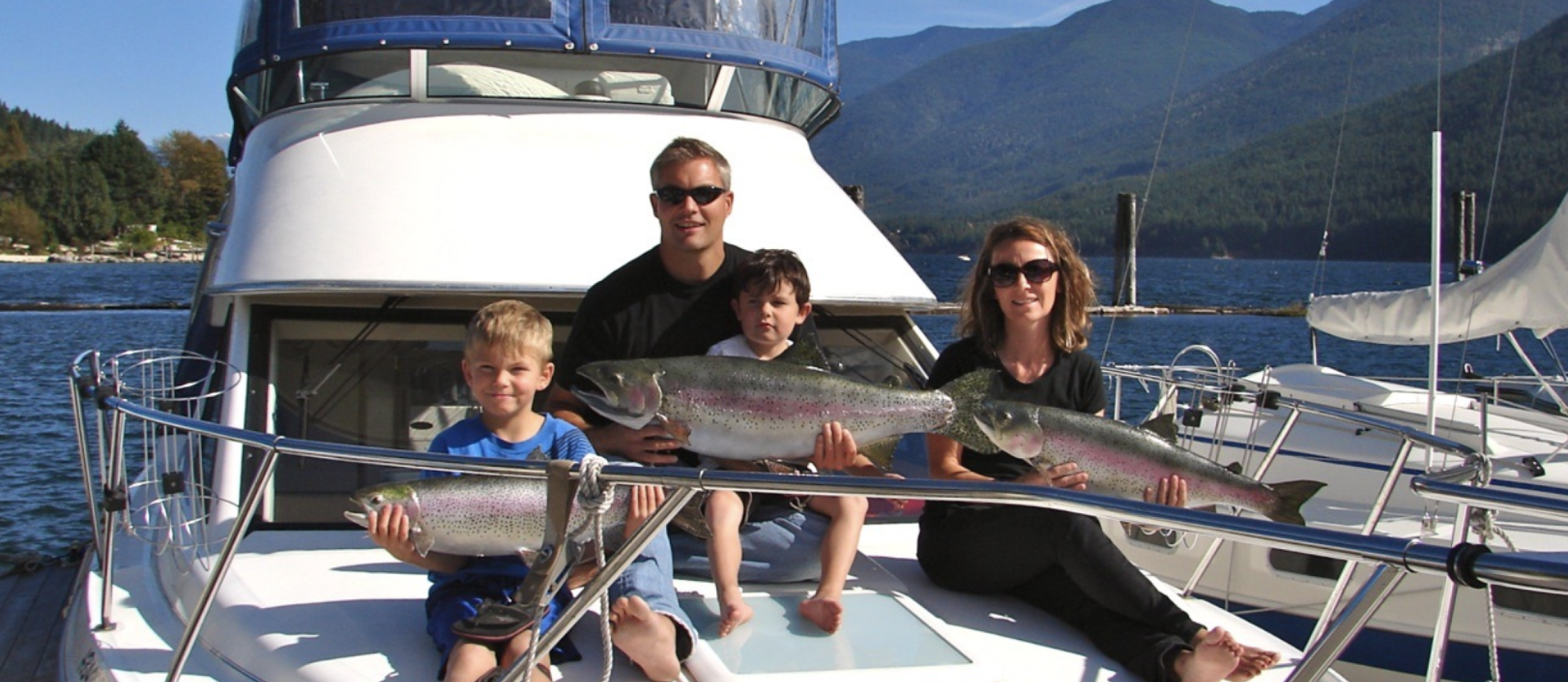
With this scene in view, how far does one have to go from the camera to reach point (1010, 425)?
10.1ft

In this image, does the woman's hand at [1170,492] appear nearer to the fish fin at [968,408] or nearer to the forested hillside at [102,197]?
the fish fin at [968,408]

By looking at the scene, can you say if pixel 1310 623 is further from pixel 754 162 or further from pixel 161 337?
pixel 161 337

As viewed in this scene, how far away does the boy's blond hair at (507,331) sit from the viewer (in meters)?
3.09

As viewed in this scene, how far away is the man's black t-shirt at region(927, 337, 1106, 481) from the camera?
12.1ft

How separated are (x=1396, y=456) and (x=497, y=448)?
167 inches

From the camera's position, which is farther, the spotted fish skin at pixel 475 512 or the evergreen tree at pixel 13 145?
the evergreen tree at pixel 13 145

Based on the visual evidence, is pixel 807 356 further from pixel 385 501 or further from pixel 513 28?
pixel 513 28

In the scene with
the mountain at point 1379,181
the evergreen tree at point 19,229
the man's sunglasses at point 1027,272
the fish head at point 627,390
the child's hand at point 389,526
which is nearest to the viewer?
the child's hand at point 389,526

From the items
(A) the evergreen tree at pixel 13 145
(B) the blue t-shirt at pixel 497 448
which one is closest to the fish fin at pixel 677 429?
(B) the blue t-shirt at pixel 497 448

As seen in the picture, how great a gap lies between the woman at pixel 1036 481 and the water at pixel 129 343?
0.52 m

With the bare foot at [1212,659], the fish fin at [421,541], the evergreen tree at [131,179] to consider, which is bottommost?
the bare foot at [1212,659]

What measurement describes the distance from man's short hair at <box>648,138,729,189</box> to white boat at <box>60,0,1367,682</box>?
904 millimetres

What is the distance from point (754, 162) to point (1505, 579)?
13.2 ft

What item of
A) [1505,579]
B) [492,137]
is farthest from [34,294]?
[1505,579]
